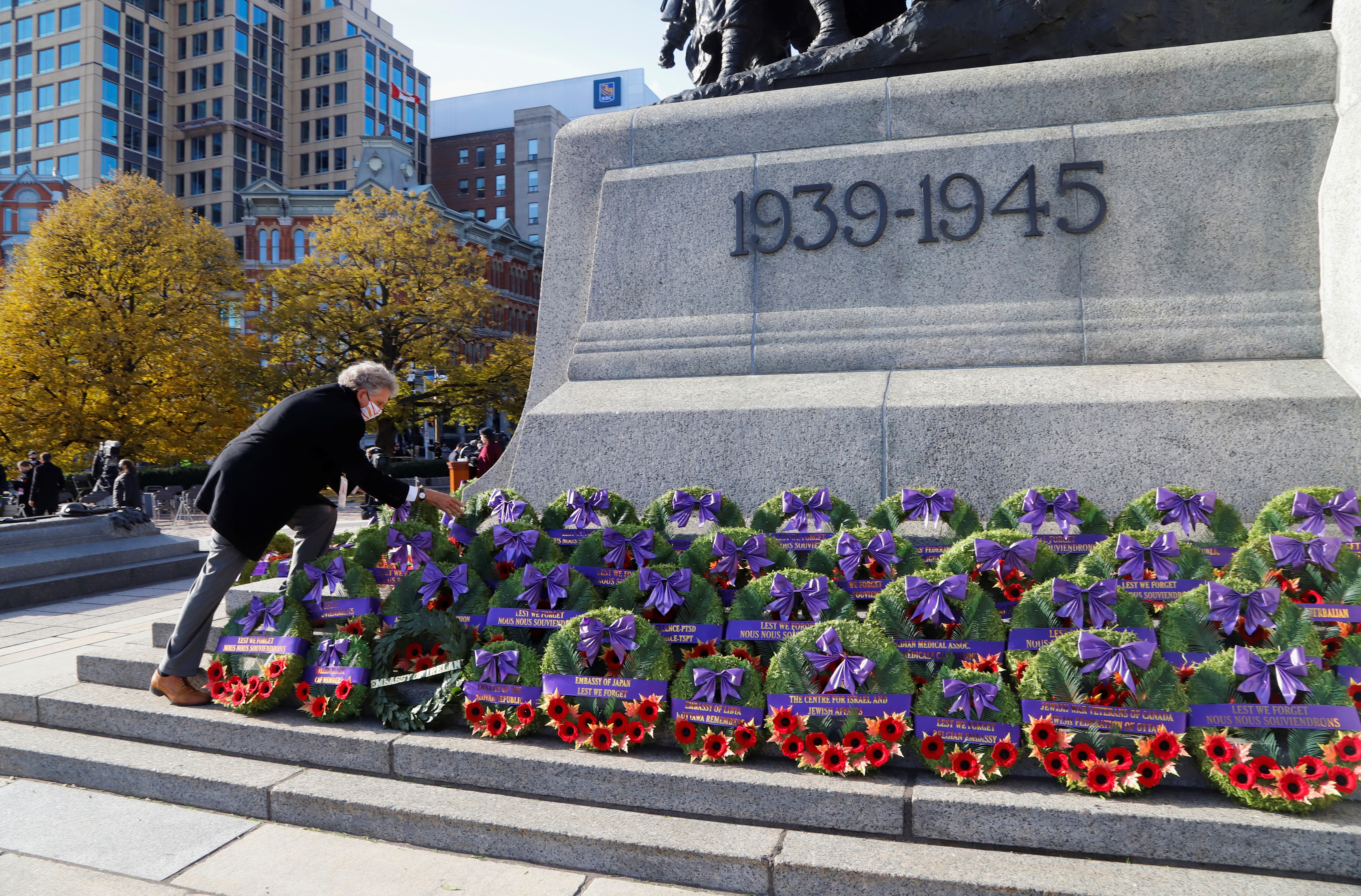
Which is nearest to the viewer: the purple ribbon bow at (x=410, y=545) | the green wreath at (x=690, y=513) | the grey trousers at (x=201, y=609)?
the grey trousers at (x=201, y=609)

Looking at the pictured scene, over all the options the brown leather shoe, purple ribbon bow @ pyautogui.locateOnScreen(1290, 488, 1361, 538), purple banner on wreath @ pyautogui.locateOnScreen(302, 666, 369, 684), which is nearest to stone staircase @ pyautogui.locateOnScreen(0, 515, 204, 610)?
the brown leather shoe

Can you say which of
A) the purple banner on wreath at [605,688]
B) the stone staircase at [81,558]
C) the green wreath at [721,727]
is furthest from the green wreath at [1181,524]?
the stone staircase at [81,558]

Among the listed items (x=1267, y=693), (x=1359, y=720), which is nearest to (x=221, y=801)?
(x=1267, y=693)

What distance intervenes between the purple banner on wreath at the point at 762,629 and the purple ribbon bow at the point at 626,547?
71cm

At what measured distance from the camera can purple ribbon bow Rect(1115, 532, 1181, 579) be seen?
363 cm

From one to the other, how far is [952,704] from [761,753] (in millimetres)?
726

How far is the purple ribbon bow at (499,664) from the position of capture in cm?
357

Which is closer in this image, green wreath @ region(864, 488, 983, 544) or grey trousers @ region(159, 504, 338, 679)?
grey trousers @ region(159, 504, 338, 679)

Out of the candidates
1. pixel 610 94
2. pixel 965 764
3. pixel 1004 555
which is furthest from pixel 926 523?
pixel 610 94

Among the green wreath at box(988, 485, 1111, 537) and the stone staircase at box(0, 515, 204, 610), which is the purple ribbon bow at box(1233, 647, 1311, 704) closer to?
the green wreath at box(988, 485, 1111, 537)

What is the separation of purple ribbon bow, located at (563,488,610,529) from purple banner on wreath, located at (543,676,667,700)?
1.47 metres

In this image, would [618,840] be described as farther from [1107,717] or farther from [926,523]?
[926,523]

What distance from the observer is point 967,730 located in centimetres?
300

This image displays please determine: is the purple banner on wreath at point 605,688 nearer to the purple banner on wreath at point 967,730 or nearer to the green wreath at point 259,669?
the purple banner on wreath at point 967,730
